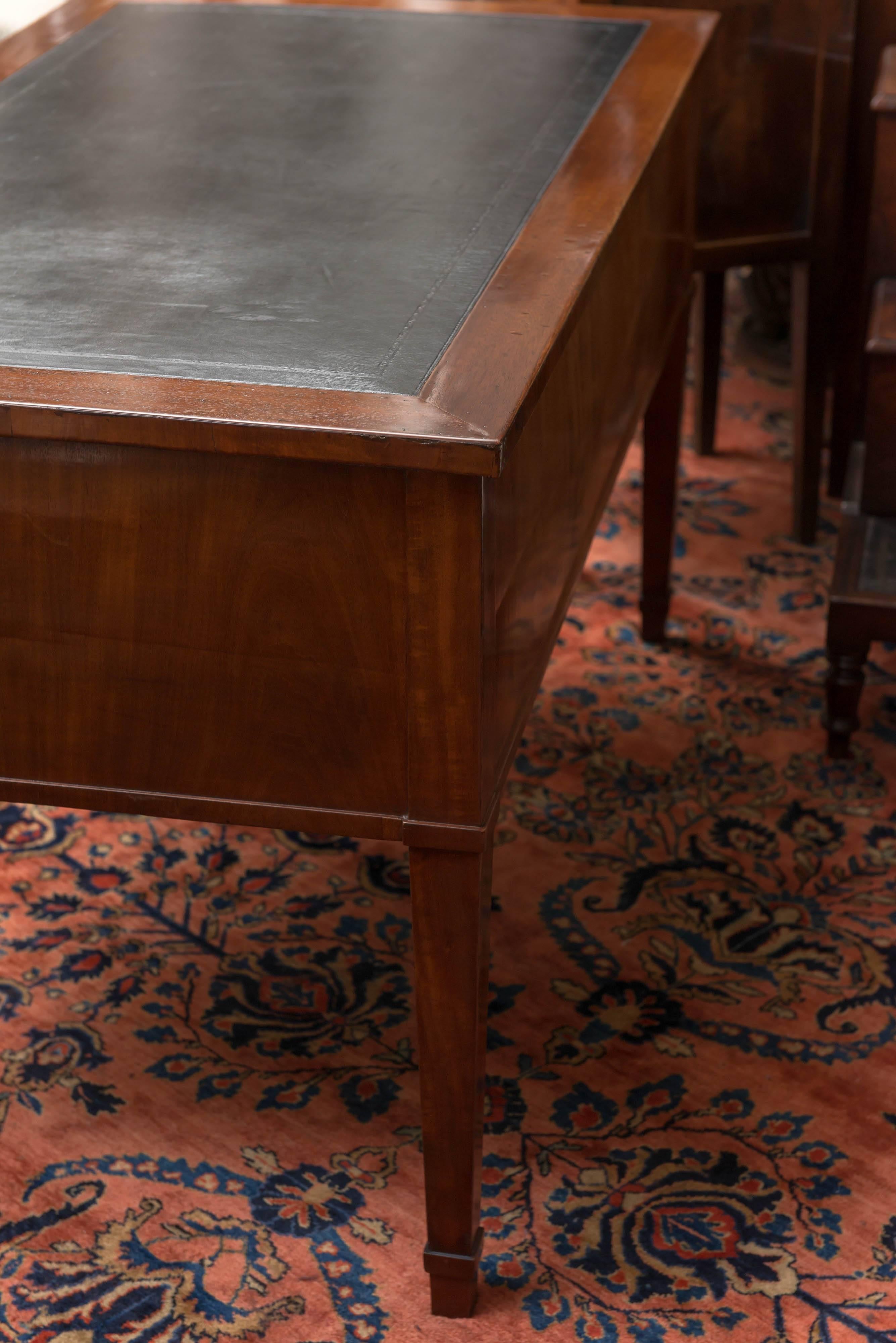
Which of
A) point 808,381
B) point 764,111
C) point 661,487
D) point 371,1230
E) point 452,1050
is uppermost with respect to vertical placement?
point 764,111

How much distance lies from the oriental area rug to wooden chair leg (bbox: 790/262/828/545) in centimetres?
53

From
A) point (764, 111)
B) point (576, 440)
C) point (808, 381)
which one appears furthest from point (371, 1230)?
point (764, 111)

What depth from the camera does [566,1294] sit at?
1.64 meters

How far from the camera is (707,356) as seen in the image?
3285mm

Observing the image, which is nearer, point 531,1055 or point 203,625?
point 203,625

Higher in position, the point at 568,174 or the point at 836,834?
the point at 568,174

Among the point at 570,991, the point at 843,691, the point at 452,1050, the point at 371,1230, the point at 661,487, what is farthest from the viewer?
the point at 661,487

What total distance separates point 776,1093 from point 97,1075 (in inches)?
33.6

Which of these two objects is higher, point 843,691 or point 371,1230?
point 843,691

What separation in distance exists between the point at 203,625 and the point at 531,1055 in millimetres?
912

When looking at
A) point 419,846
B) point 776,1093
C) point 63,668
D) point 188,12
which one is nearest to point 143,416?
point 63,668

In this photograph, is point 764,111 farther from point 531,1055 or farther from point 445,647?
point 445,647

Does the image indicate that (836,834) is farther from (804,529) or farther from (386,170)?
(386,170)

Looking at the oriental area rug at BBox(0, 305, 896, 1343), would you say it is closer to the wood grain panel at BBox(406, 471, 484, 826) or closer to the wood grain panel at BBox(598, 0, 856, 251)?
the wood grain panel at BBox(406, 471, 484, 826)
